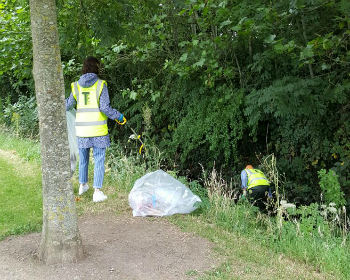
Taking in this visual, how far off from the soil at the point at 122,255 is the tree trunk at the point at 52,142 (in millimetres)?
175

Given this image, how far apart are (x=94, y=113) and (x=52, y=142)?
2.17 metres

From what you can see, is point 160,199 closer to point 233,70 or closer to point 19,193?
point 19,193

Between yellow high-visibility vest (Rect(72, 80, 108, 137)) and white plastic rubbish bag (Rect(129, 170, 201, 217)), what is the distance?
1.02m

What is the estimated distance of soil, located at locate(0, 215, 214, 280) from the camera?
359cm

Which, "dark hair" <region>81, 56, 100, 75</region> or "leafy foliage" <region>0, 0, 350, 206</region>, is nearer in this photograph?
"leafy foliage" <region>0, 0, 350, 206</region>

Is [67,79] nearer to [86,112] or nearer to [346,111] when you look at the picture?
[86,112]

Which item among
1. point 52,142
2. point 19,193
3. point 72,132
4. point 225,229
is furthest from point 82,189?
point 52,142

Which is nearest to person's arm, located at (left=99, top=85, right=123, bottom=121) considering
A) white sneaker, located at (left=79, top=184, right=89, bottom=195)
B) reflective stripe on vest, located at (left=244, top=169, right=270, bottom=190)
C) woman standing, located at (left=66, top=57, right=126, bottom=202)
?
woman standing, located at (left=66, top=57, right=126, bottom=202)

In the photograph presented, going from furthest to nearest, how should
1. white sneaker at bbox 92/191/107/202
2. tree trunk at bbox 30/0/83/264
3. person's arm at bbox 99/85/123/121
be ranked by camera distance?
white sneaker at bbox 92/191/107/202 < person's arm at bbox 99/85/123/121 < tree trunk at bbox 30/0/83/264

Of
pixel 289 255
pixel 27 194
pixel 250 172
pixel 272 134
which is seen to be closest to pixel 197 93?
pixel 272 134

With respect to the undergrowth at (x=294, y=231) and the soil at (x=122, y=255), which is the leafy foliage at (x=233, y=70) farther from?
the soil at (x=122, y=255)

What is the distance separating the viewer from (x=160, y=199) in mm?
5363

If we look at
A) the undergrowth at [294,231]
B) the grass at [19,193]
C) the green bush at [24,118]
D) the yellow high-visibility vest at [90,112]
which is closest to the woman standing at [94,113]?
the yellow high-visibility vest at [90,112]

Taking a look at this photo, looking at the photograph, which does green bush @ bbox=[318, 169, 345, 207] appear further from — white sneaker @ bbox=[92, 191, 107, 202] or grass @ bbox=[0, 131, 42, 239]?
grass @ bbox=[0, 131, 42, 239]
